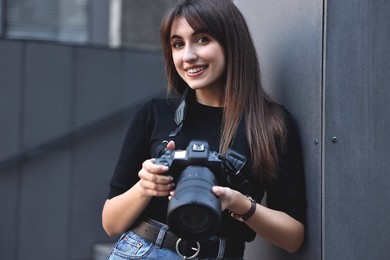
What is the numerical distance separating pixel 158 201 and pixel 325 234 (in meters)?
0.57

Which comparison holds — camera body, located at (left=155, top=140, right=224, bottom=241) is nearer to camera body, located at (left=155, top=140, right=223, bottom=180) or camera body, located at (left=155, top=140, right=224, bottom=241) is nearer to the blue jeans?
camera body, located at (left=155, top=140, right=223, bottom=180)

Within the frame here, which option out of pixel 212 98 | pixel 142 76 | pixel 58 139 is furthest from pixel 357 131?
pixel 142 76

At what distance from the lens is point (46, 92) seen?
588 centimetres

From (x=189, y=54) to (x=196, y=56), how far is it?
0.08 ft

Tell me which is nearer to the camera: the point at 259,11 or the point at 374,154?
the point at 374,154

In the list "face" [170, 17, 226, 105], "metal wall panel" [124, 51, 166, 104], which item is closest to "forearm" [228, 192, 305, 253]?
"face" [170, 17, 226, 105]

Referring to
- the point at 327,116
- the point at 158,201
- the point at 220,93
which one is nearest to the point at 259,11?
the point at 220,93

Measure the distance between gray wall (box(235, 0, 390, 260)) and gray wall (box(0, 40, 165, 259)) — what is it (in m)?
4.03

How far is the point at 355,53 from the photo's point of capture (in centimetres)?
214

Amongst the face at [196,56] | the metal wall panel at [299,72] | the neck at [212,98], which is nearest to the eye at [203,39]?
the face at [196,56]

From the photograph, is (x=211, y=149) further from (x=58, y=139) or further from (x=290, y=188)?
(x=58, y=139)

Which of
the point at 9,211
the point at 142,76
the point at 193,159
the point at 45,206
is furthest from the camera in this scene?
the point at 142,76

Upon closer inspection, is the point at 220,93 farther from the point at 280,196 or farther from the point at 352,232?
the point at 352,232

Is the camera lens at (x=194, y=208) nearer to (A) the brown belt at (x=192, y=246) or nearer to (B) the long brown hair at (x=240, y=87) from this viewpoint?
(A) the brown belt at (x=192, y=246)
